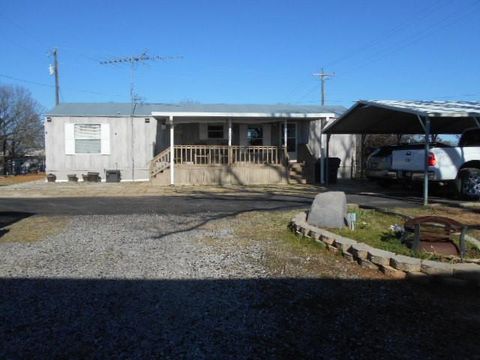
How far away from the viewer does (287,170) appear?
2011cm

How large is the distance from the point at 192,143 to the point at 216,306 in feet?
60.5

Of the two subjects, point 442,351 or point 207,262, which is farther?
point 207,262

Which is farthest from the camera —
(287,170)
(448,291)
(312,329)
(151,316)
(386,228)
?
(287,170)

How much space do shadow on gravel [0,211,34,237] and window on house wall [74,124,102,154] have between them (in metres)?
11.1

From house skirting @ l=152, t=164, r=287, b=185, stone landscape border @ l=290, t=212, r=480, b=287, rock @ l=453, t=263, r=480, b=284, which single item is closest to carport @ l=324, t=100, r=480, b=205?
house skirting @ l=152, t=164, r=287, b=185

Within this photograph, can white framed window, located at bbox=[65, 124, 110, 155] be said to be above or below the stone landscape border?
above

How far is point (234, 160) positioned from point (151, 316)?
1665cm

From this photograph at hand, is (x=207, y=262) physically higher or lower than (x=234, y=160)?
lower

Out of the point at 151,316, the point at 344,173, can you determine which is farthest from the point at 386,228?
the point at 344,173

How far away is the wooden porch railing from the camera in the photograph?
19.6m

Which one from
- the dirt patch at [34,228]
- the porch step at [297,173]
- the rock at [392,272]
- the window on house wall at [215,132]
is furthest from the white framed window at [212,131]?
the rock at [392,272]

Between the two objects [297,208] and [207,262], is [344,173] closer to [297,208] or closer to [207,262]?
[297,208]

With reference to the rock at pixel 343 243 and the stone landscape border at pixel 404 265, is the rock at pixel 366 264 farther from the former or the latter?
the rock at pixel 343 243

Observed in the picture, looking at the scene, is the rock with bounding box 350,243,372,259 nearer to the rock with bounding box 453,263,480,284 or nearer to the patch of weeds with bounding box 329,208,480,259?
the patch of weeds with bounding box 329,208,480,259
